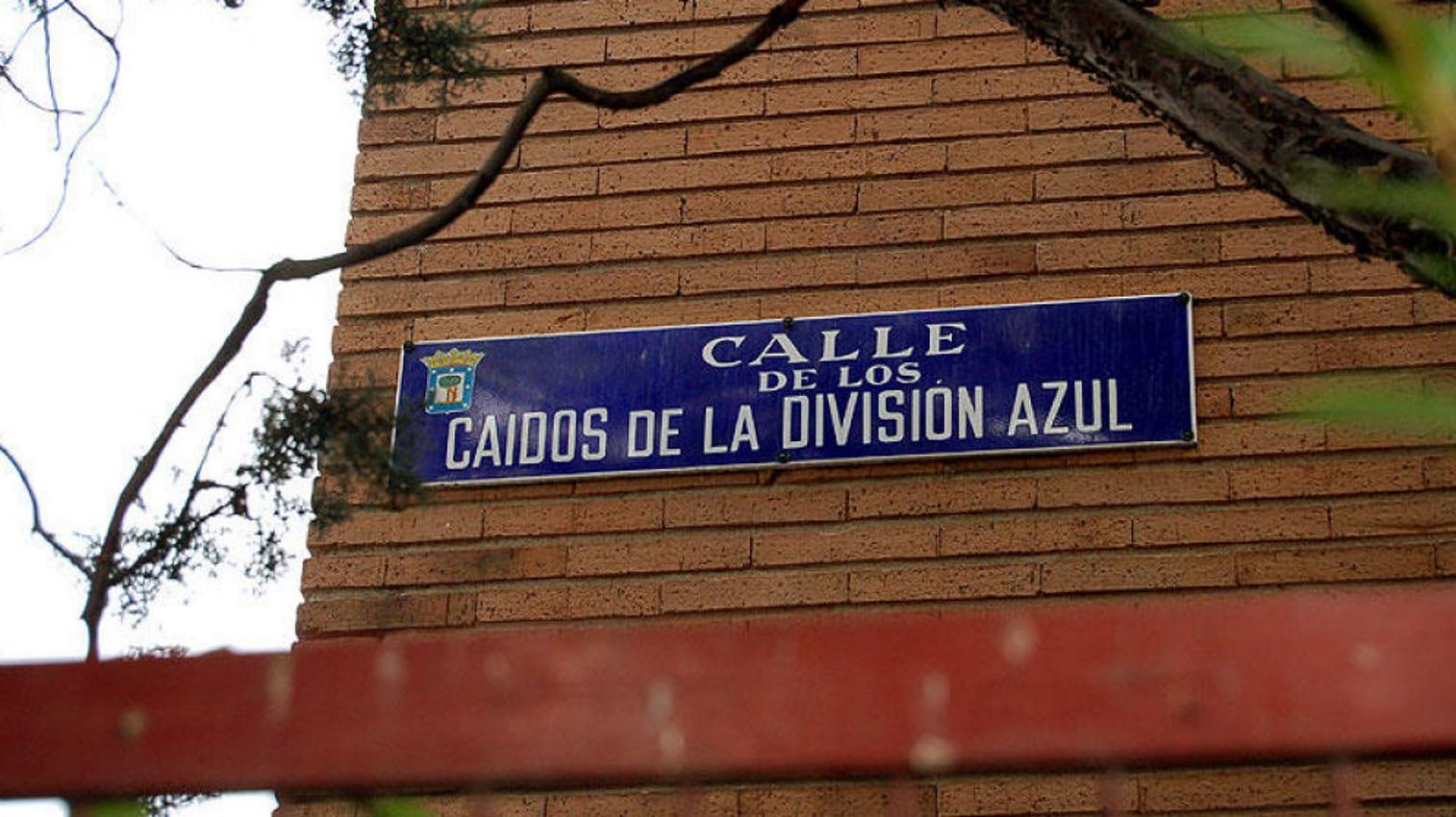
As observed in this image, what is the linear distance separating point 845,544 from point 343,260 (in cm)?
203

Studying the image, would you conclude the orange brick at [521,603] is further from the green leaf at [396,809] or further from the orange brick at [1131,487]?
the green leaf at [396,809]

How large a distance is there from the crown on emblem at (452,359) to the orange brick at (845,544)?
3.05 feet

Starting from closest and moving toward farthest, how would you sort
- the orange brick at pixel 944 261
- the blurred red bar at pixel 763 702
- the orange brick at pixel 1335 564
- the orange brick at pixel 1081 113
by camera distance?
the blurred red bar at pixel 763 702 → the orange brick at pixel 1335 564 → the orange brick at pixel 944 261 → the orange brick at pixel 1081 113

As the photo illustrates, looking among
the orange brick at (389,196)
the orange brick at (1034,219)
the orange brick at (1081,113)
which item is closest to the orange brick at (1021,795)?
the orange brick at (1034,219)

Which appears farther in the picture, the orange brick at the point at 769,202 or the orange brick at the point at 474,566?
the orange brick at the point at 769,202

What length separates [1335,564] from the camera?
4.91 metres

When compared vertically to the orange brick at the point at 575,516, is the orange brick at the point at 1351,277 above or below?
→ above

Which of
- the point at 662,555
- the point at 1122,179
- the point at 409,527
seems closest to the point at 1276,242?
the point at 1122,179

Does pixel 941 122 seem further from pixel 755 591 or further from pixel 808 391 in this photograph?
pixel 755 591

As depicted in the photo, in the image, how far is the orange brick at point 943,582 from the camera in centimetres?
502

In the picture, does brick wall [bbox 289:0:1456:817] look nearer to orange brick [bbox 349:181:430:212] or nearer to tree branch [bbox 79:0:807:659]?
orange brick [bbox 349:181:430:212]

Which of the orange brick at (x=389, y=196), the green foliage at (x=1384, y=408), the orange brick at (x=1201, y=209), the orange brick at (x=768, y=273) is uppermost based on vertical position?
the orange brick at (x=389, y=196)

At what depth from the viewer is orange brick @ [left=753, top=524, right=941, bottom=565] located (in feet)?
16.8

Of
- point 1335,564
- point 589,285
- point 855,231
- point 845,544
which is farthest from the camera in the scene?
point 589,285
